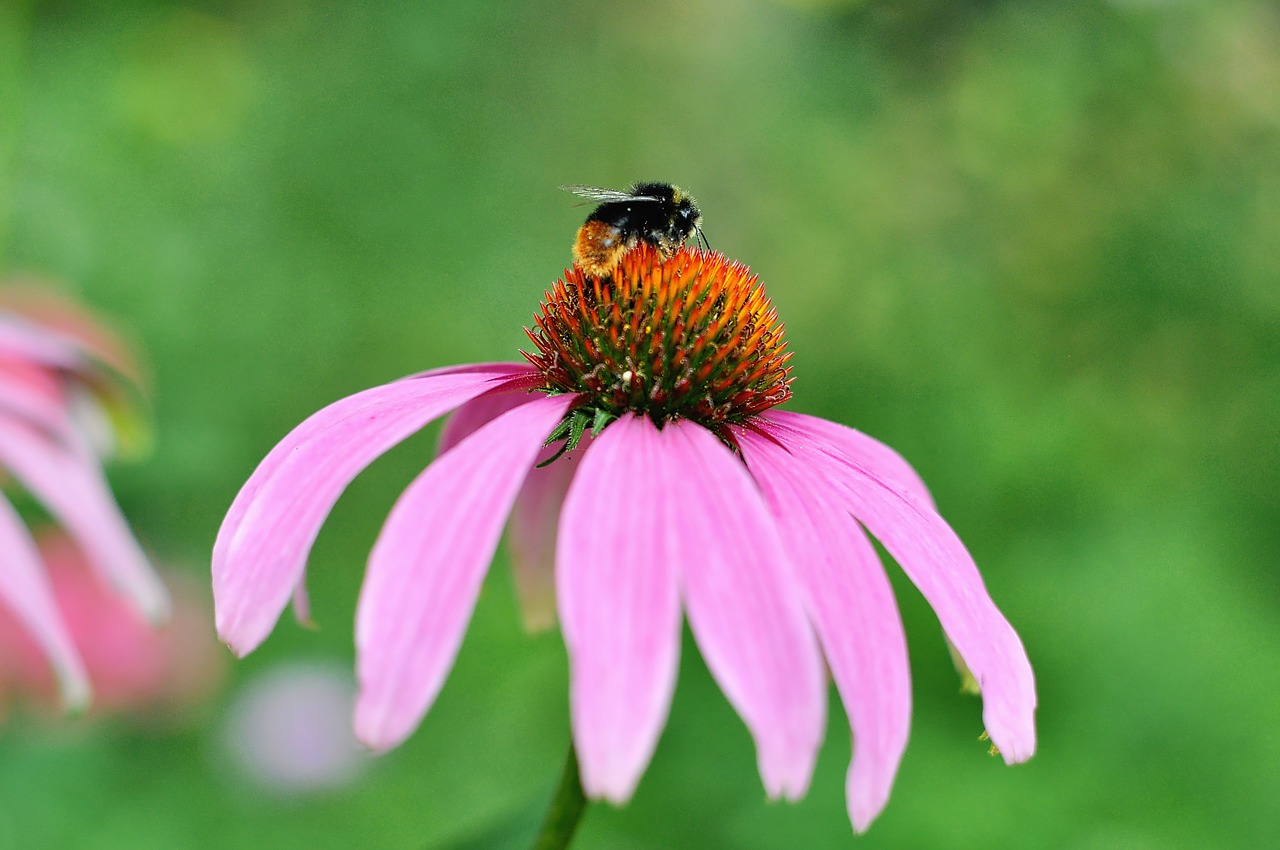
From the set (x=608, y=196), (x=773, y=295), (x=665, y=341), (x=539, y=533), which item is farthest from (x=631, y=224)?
(x=773, y=295)

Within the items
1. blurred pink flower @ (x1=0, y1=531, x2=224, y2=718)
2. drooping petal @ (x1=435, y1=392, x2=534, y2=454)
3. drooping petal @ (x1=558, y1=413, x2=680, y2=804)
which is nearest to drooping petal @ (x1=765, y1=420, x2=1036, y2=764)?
drooping petal @ (x1=558, y1=413, x2=680, y2=804)

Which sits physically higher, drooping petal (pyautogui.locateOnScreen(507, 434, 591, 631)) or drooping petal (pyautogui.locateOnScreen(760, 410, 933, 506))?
drooping petal (pyautogui.locateOnScreen(760, 410, 933, 506))

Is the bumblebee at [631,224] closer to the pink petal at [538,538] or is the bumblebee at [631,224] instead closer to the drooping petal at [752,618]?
Result: the pink petal at [538,538]

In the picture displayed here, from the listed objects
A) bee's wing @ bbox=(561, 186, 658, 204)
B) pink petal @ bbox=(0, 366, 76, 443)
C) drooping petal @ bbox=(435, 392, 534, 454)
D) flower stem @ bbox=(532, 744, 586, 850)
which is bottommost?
flower stem @ bbox=(532, 744, 586, 850)

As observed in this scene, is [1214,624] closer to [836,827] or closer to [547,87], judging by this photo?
[836,827]

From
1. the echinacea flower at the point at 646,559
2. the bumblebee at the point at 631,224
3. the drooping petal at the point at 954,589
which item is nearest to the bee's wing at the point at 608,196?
the bumblebee at the point at 631,224

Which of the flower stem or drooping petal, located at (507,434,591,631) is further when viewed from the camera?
drooping petal, located at (507,434,591,631)

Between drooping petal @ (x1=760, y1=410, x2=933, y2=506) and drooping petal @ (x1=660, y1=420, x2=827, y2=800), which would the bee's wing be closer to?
drooping petal @ (x1=760, y1=410, x2=933, y2=506)
